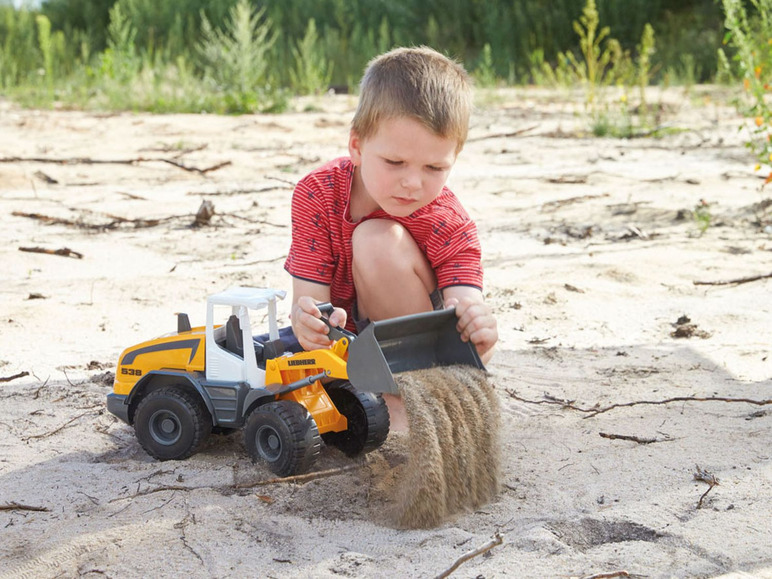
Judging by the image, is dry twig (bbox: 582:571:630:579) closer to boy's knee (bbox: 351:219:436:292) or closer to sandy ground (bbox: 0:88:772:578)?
sandy ground (bbox: 0:88:772:578)

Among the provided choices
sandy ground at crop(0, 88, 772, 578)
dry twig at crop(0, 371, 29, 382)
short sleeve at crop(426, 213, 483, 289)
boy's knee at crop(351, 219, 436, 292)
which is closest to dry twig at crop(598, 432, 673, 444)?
sandy ground at crop(0, 88, 772, 578)

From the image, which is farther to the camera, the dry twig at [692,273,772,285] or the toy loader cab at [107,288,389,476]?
the dry twig at [692,273,772,285]

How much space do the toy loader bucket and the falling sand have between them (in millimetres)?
73

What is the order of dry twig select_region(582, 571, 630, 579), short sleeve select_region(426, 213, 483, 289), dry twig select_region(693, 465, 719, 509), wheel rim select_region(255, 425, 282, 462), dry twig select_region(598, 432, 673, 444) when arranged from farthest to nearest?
short sleeve select_region(426, 213, 483, 289), dry twig select_region(598, 432, 673, 444), wheel rim select_region(255, 425, 282, 462), dry twig select_region(693, 465, 719, 509), dry twig select_region(582, 571, 630, 579)

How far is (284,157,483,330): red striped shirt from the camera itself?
276 cm

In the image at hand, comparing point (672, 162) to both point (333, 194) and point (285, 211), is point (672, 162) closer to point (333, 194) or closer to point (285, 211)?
point (285, 211)

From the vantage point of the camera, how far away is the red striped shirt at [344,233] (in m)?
2.76

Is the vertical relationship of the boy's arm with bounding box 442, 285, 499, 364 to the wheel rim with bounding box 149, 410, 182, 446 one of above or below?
above

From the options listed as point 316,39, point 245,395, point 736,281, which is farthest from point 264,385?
point 316,39

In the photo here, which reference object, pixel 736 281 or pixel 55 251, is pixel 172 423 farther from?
pixel 736 281

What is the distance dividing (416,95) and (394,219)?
1.58ft

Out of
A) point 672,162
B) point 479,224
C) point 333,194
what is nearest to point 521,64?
point 672,162

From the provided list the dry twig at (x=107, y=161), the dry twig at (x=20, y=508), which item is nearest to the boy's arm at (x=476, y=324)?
the dry twig at (x=20, y=508)

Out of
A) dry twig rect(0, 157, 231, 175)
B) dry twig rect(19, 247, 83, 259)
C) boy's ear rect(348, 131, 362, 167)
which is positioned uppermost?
boy's ear rect(348, 131, 362, 167)
